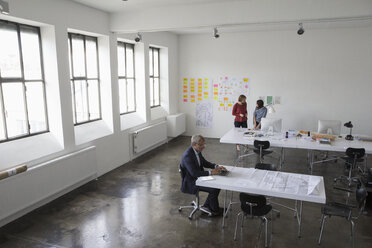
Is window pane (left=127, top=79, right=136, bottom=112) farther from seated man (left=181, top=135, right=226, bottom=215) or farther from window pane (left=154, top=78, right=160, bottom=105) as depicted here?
seated man (left=181, top=135, right=226, bottom=215)

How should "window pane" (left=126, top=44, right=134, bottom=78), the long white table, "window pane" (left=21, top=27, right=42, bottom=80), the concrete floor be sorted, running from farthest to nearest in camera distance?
"window pane" (left=126, top=44, right=134, bottom=78), the long white table, "window pane" (left=21, top=27, right=42, bottom=80), the concrete floor

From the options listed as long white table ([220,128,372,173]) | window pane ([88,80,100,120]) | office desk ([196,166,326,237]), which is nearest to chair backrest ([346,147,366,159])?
long white table ([220,128,372,173])

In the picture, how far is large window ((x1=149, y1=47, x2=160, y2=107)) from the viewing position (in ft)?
30.6

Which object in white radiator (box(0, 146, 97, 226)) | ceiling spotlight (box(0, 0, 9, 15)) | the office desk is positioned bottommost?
white radiator (box(0, 146, 97, 226))

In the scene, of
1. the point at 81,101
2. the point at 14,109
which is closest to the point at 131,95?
the point at 81,101

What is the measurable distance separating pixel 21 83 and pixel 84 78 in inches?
61.9

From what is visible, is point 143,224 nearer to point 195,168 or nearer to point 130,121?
point 195,168

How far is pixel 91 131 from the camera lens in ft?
21.1

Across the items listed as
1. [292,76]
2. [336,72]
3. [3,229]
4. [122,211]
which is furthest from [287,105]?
[3,229]

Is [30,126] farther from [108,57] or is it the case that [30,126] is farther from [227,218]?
[227,218]

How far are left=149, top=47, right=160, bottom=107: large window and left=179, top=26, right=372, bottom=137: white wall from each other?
1214 millimetres

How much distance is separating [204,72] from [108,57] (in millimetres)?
4333

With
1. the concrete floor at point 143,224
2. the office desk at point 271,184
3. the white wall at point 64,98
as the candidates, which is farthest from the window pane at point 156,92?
the office desk at point 271,184

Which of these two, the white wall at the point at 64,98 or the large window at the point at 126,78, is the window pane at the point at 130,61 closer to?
the large window at the point at 126,78
